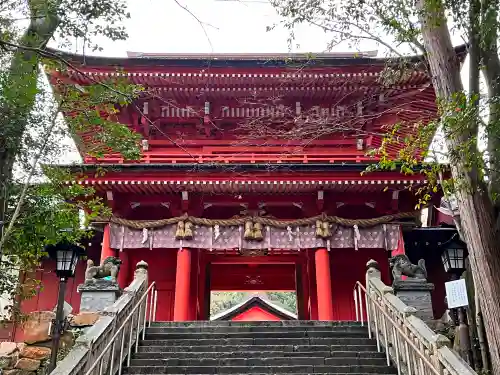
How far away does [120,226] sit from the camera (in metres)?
12.9

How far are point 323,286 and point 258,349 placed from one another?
4.22 m

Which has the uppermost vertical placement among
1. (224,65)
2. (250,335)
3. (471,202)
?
(224,65)

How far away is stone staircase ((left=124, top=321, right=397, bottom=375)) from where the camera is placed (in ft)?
24.9

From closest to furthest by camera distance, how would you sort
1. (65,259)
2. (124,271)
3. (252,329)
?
(65,259)
(252,329)
(124,271)

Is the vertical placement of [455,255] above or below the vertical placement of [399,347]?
above

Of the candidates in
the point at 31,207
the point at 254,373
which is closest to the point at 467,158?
the point at 254,373

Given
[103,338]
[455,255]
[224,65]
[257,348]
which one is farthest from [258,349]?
[224,65]

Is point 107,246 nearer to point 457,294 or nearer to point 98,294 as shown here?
point 98,294

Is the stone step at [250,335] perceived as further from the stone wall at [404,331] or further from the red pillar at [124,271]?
the red pillar at [124,271]

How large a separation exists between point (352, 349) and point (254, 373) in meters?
1.80

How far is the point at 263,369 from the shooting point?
7.60m

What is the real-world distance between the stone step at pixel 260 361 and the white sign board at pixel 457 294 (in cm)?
141

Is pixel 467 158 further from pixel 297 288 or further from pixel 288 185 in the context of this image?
pixel 297 288

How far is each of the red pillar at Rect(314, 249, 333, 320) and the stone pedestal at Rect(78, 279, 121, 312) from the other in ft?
16.1
